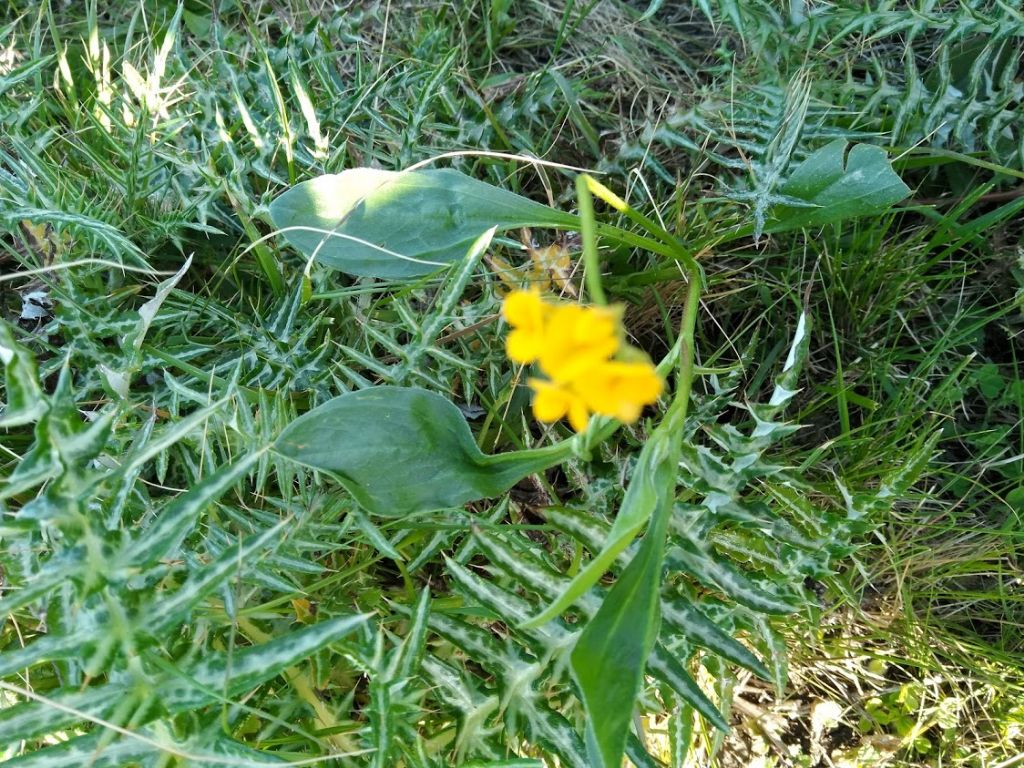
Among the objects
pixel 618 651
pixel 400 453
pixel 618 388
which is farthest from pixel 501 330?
pixel 618 388

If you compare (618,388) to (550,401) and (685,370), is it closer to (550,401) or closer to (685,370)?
(550,401)

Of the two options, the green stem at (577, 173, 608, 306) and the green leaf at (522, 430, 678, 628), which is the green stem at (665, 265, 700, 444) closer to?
the green leaf at (522, 430, 678, 628)

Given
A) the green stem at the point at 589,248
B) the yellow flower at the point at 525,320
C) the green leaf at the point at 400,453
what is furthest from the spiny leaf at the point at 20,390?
the green stem at the point at 589,248

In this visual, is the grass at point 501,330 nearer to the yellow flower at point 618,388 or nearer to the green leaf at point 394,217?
the green leaf at point 394,217

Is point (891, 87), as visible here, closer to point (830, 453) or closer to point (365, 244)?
point (830, 453)

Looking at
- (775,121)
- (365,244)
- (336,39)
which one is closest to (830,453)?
A: (775,121)

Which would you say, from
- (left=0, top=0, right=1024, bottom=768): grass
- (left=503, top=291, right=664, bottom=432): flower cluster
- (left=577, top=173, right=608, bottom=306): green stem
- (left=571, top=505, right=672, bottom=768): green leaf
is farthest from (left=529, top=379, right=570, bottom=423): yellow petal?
(left=0, top=0, right=1024, bottom=768): grass
